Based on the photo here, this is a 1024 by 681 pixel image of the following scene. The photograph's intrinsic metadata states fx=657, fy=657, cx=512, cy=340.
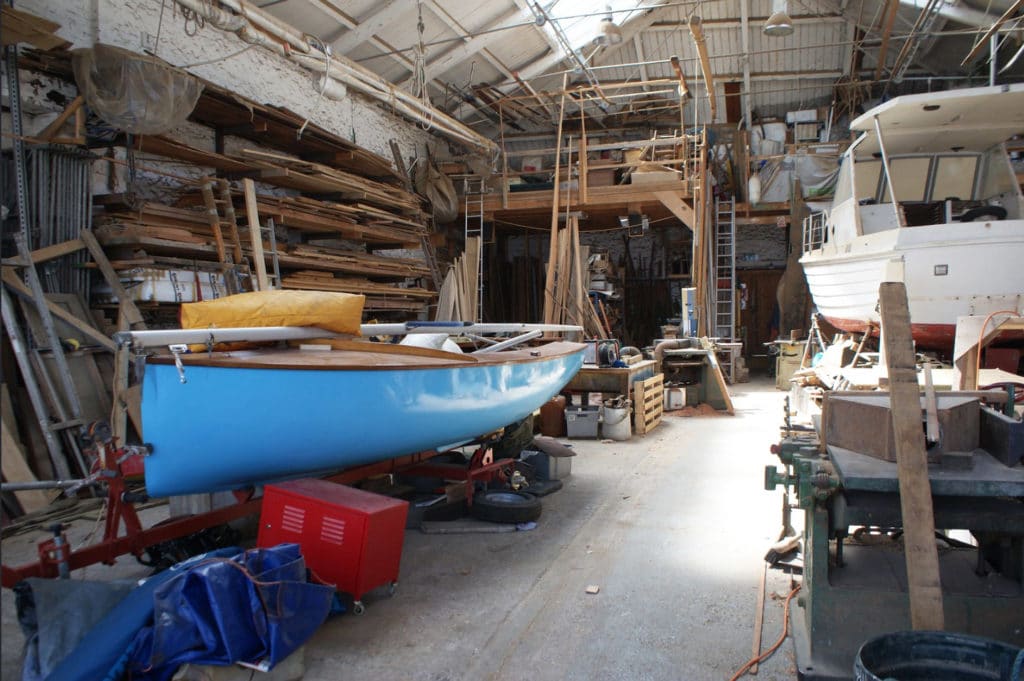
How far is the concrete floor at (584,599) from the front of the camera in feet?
8.28

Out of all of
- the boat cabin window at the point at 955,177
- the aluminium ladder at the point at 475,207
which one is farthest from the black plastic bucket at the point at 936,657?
the aluminium ladder at the point at 475,207

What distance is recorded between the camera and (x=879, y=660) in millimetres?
1918

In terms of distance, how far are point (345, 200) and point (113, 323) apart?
356 centimetres

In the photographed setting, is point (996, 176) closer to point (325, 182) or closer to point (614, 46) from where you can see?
point (614, 46)

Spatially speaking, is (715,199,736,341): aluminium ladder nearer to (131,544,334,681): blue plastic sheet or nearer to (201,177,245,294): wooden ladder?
(201,177,245,294): wooden ladder

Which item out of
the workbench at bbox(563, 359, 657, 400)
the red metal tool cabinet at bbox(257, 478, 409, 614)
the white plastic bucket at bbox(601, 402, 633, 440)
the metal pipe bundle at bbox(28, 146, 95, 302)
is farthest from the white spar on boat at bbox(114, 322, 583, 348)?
the workbench at bbox(563, 359, 657, 400)

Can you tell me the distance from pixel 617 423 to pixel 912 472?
4743mm

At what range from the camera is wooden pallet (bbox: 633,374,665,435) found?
7051mm

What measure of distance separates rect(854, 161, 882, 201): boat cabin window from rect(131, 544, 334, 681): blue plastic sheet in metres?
8.20

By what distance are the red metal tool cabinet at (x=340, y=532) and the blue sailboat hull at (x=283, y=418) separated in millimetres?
225

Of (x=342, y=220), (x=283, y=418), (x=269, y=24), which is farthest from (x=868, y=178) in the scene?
(x=283, y=418)

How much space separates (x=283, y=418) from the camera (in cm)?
300

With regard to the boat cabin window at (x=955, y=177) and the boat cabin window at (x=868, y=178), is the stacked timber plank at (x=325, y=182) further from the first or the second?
the boat cabin window at (x=955, y=177)

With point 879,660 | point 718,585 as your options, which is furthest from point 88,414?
point 879,660
